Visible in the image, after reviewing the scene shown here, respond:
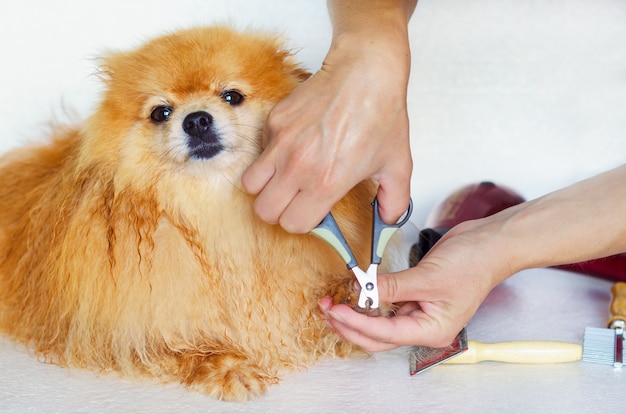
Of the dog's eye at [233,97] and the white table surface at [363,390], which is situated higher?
the dog's eye at [233,97]

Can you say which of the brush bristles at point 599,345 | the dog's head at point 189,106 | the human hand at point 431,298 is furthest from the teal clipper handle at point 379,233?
Answer: the brush bristles at point 599,345

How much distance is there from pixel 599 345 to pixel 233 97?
31.1 inches

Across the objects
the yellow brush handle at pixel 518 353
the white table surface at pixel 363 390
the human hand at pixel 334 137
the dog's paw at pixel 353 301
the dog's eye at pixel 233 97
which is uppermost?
the dog's eye at pixel 233 97

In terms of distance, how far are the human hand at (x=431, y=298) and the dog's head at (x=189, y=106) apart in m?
0.30

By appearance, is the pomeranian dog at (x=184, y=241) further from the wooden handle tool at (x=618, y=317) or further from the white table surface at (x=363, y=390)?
the wooden handle tool at (x=618, y=317)

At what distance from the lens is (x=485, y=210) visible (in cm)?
218

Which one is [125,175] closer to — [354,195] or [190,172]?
[190,172]

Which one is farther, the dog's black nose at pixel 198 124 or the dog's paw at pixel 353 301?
the dog's paw at pixel 353 301

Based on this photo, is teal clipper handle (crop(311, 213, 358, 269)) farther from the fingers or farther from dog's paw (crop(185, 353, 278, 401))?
dog's paw (crop(185, 353, 278, 401))

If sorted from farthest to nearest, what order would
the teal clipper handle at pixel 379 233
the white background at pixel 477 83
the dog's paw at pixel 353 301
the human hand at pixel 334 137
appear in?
the white background at pixel 477 83 < the dog's paw at pixel 353 301 < the teal clipper handle at pixel 379 233 < the human hand at pixel 334 137

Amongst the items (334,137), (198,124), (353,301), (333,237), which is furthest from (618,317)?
(198,124)

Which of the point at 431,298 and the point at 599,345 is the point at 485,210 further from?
the point at 431,298

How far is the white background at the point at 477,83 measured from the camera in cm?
213

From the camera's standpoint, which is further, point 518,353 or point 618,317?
point 618,317
